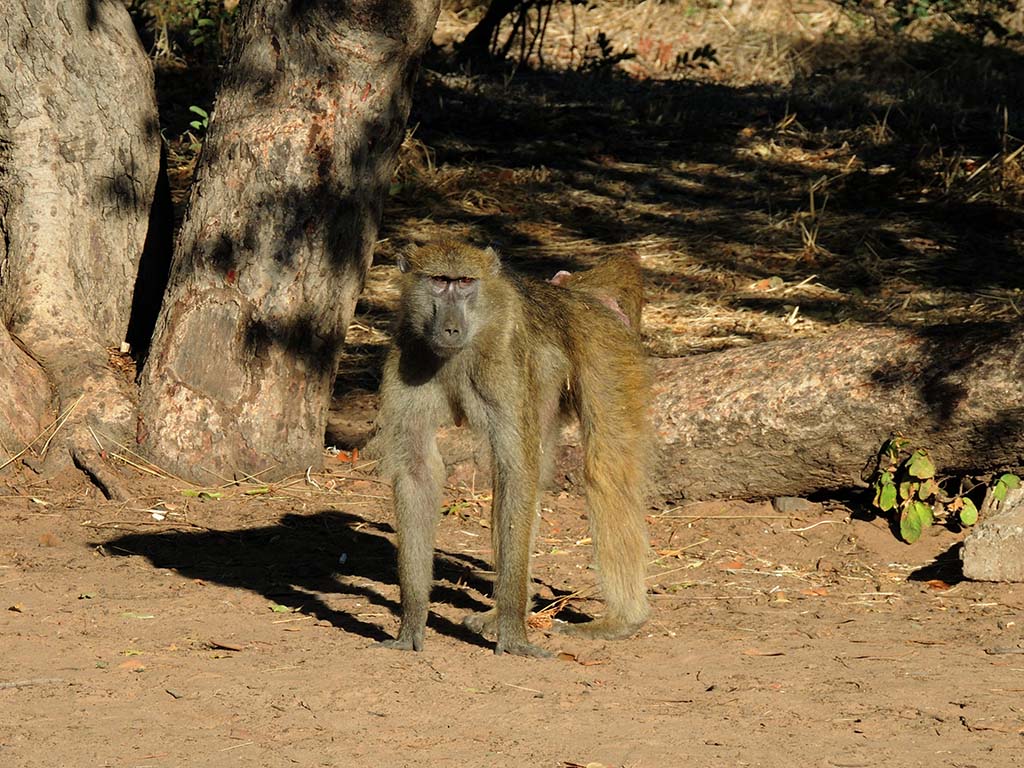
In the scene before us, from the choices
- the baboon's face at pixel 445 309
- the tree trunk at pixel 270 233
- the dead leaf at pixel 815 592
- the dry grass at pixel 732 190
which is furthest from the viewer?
the dry grass at pixel 732 190

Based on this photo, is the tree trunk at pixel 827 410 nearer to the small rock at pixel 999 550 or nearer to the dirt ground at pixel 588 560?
the dirt ground at pixel 588 560

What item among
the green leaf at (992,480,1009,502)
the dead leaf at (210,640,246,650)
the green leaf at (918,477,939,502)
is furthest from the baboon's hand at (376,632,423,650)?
the green leaf at (992,480,1009,502)

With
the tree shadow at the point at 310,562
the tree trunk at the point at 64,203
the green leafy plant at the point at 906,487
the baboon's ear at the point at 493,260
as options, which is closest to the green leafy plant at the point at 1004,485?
the green leafy plant at the point at 906,487

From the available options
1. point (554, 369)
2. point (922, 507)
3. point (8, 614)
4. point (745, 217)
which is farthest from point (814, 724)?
point (745, 217)

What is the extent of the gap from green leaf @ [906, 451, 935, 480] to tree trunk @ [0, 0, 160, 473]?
13.0ft

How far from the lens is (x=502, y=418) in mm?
5223

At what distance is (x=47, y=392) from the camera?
727 centimetres

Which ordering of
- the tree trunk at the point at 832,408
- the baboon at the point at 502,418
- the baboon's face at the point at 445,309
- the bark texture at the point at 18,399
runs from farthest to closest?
the bark texture at the point at 18,399 → the tree trunk at the point at 832,408 → the baboon at the point at 502,418 → the baboon's face at the point at 445,309

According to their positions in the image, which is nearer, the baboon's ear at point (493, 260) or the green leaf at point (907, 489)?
the baboon's ear at point (493, 260)

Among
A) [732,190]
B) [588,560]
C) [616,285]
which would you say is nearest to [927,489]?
[588,560]

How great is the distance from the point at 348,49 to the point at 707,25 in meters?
10.9

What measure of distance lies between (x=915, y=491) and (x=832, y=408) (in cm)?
55

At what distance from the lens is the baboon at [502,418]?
5.20 m

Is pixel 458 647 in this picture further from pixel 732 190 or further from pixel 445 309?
pixel 732 190
